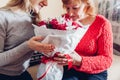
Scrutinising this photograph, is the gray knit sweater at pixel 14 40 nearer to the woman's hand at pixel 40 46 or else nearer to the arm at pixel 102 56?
the woman's hand at pixel 40 46

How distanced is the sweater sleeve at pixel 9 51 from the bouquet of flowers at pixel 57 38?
118 mm

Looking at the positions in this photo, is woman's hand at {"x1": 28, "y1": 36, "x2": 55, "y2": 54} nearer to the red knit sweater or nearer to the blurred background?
the red knit sweater

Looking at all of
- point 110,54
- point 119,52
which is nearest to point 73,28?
point 110,54

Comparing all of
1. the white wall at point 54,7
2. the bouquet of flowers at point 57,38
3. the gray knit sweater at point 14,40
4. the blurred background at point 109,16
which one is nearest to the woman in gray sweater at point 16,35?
the gray knit sweater at point 14,40

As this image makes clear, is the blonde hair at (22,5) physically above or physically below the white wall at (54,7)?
above

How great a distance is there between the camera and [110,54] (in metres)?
1.24

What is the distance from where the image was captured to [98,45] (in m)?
1.25

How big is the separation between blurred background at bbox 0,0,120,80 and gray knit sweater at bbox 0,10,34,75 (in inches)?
9.3

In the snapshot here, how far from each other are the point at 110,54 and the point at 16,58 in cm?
53

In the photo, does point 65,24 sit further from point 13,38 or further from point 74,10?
point 13,38

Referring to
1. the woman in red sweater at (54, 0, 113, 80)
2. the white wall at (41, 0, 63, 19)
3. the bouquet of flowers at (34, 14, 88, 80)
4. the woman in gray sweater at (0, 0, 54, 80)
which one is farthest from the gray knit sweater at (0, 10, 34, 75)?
the white wall at (41, 0, 63, 19)

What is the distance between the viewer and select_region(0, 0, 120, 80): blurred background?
57.9 inches

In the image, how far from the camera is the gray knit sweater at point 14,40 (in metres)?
1.16

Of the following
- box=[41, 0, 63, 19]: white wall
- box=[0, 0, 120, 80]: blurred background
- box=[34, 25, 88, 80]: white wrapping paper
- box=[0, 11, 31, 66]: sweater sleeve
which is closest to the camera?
box=[34, 25, 88, 80]: white wrapping paper
